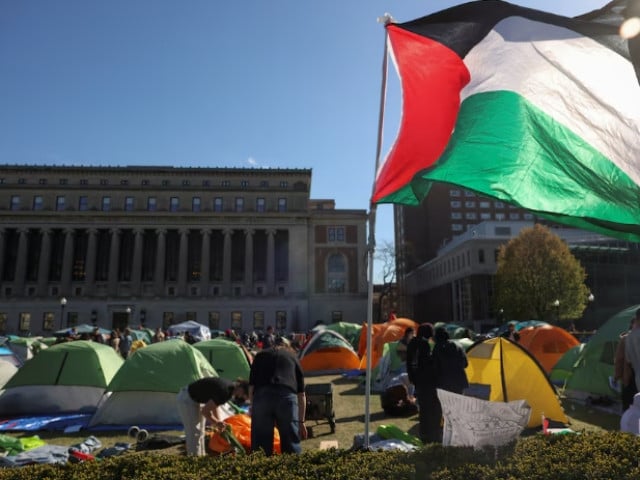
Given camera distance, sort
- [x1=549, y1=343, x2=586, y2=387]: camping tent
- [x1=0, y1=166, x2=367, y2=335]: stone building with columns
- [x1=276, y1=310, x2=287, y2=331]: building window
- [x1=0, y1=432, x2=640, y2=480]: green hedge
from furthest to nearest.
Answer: [x1=0, y1=166, x2=367, y2=335]: stone building with columns, [x1=276, y1=310, x2=287, y2=331]: building window, [x1=549, y1=343, x2=586, y2=387]: camping tent, [x1=0, y1=432, x2=640, y2=480]: green hedge

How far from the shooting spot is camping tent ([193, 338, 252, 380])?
14.0 meters

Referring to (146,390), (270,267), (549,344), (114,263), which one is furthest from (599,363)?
(114,263)

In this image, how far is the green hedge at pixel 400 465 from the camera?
144 inches

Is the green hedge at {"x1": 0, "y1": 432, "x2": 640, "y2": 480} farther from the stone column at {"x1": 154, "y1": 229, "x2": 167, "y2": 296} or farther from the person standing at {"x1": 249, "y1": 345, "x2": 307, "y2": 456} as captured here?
the stone column at {"x1": 154, "y1": 229, "x2": 167, "y2": 296}

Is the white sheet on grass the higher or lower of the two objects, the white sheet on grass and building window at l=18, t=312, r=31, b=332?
the lower

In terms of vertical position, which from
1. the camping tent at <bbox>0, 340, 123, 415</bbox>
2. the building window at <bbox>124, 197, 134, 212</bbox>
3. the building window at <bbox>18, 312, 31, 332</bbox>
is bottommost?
the camping tent at <bbox>0, 340, 123, 415</bbox>

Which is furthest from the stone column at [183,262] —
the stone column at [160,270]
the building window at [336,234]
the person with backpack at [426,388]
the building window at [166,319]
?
the person with backpack at [426,388]

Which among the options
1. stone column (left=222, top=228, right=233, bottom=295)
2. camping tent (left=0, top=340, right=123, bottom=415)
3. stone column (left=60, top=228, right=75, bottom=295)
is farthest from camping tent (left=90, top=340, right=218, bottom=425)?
stone column (left=60, top=228, right=75, bottom=295)

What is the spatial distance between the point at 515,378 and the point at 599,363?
11.0ft

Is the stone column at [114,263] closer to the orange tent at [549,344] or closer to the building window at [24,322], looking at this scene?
the building window at [24,322]

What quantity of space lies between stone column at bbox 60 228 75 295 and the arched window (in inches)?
1308

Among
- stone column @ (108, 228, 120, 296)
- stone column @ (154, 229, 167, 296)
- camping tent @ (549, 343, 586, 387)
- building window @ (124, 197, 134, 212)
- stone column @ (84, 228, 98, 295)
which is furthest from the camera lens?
building window @ (124, 197, 134, 212)

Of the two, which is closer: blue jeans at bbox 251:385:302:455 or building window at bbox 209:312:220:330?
blue jeans at bbox 251:385:302:455

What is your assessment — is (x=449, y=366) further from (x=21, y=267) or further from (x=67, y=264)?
(x=21, y=267)
